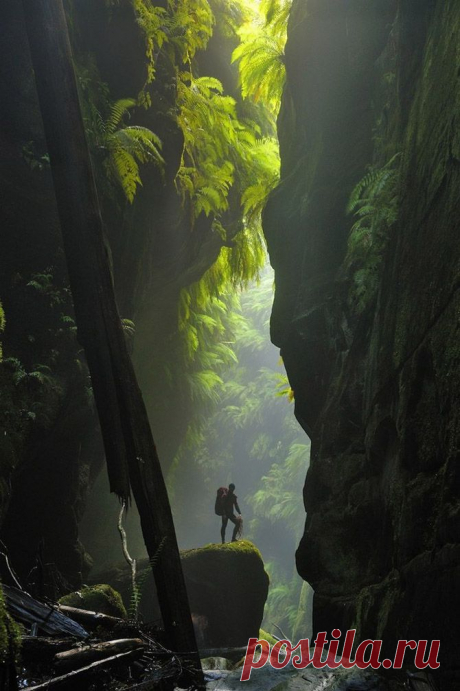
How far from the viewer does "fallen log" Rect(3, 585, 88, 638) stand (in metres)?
2.90

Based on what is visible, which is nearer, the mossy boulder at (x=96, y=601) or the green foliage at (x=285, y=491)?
the mossy boulder at (x=96, y=601)

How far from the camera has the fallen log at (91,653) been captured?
100 inches

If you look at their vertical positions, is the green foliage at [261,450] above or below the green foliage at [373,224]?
above

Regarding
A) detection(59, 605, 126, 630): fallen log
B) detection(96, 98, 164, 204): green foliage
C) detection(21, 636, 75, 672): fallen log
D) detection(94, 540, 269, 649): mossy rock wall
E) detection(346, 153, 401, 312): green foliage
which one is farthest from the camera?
detection(94, 540, 269, 649): mossy rock wall

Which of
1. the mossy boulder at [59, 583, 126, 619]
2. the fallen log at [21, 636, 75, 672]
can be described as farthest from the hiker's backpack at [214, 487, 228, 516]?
the fallen log at [21, 636, 75, 672]

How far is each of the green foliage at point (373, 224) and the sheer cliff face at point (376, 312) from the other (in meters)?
0.05

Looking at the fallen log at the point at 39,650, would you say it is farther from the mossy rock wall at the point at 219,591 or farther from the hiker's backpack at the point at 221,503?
the hiker's backpack at the point at 221,503

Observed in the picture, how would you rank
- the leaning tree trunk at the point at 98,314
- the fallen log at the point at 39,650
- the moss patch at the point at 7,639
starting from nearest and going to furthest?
→ the moss patch at the point at 7,639
the fallen log at the point at 39,650
the leaning tree trunk at the point at 98,314

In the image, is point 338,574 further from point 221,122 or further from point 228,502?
point 221,122

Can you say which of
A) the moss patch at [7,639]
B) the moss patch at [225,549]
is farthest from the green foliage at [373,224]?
the moss patch at [225,549]

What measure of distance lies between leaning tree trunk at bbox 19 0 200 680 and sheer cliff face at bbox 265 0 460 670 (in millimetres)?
1821

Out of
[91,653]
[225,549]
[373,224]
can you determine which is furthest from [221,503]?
[91,653]

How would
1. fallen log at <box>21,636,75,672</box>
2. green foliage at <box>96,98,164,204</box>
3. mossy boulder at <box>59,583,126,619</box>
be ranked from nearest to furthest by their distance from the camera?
fallen log at <box>21,636,75,672</box> → mossy boulder at <box>59,583,126,619</box> → green foliage at <box>96,98,164,204</box>

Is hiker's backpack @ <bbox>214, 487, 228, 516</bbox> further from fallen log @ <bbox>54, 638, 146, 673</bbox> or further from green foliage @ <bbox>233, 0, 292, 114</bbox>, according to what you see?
fallen log @ <bbox>54, 638, 146, 673</bbox>
